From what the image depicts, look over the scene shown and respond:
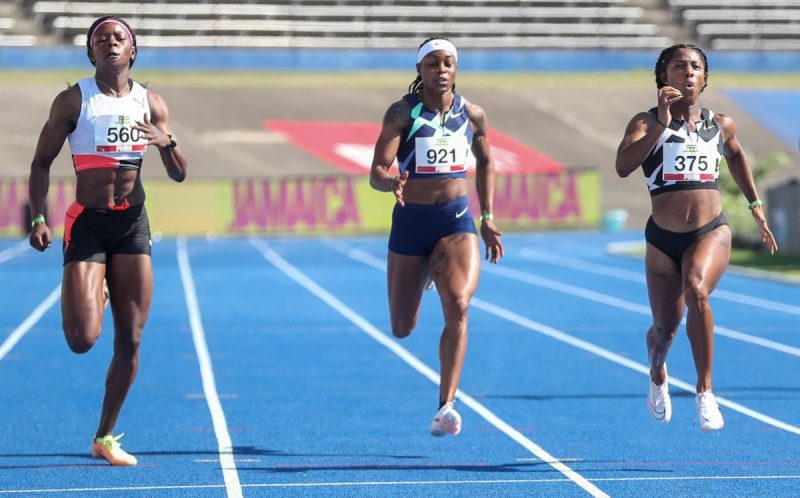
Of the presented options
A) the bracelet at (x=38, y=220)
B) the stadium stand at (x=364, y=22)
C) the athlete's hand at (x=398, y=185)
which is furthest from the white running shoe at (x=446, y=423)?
the stadium stand at (x=364, y=22)

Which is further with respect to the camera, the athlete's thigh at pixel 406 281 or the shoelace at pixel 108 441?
the athlete's thigh at pixel 406 281

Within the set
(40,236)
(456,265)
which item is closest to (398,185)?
(456,265)

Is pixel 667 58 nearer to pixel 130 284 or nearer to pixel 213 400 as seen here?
pixel 130 284

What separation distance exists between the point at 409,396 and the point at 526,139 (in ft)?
120

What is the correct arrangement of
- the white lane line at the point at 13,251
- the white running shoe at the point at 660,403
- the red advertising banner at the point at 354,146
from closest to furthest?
1. the white running shoe at the point at 660,403
2. the white lane line at the point at 13,251
3. the red advertising banner at the point at 354,146

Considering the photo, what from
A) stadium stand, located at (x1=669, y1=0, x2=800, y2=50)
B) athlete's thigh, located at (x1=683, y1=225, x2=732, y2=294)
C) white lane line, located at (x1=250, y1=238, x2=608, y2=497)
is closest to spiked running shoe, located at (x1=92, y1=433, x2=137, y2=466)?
white lane line, located at (x1=250, y1=238, x2=608, y2=497)

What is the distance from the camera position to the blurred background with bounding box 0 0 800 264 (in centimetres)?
3844

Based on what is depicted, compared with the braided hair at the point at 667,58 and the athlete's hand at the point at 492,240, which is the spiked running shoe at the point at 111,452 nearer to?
the athlete's hand at the point at 492,240

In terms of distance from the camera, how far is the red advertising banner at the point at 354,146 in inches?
1725

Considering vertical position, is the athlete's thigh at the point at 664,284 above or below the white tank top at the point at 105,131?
below

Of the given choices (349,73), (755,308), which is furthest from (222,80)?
(755,308)

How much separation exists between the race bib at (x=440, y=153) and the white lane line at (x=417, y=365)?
1672 millimetres

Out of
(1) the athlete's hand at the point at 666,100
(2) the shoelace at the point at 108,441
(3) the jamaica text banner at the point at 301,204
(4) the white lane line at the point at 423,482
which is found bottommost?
(3) the jamaica text banner at the point at 301,204

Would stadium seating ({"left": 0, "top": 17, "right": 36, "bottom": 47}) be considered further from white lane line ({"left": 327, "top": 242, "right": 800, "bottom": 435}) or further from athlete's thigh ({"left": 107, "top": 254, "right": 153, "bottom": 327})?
athlete's thigh ({"left": 107, "top": 254, "right": 153, "bottom": 327})
